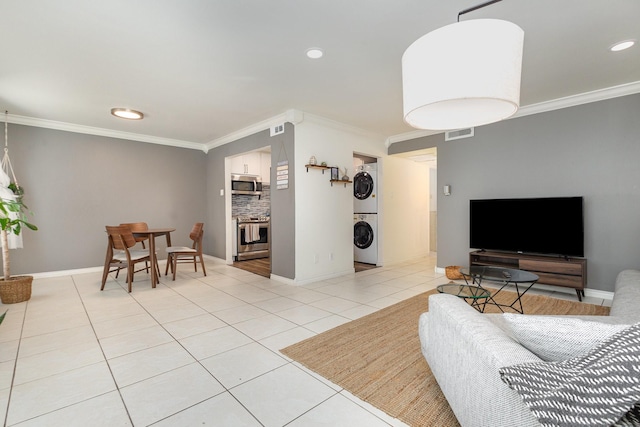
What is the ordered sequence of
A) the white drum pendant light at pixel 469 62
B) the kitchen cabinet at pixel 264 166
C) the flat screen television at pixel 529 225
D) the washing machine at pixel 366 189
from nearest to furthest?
1. the white drum pendant light at pixel 469 62
2. the flat screen television at pixel 529 225
3. the washing machine at pixel 366 189
4. the kitchen cabinet at pixel 264 166

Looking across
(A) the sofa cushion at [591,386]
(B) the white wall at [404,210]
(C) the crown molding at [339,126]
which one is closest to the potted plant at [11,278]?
(C) the crown molding at [339,126]

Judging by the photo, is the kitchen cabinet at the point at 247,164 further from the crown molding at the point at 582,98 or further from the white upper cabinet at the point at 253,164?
the crown molding at the point at 582,98

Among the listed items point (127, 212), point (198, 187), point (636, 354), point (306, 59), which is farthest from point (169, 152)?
point (636, 354)

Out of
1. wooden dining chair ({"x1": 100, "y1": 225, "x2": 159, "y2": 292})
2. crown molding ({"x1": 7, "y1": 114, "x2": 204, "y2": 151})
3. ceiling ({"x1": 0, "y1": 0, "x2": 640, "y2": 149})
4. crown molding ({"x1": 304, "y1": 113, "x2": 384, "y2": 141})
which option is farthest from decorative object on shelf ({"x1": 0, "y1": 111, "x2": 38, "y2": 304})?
crown molding ({"x1": 304, "y1": 113, "x2": 384, "y2": 141})

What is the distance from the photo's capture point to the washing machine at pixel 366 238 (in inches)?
224

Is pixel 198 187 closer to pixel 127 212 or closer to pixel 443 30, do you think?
pixel 127 212

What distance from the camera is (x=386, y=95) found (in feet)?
11.9

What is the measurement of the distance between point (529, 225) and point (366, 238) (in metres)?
2.72

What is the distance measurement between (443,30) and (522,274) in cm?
260

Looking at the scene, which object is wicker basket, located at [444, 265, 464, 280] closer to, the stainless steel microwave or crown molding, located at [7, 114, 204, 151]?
the stainless steel microwave

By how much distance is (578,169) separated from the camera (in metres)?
3.70

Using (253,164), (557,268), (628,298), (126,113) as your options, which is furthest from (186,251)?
(557,268)

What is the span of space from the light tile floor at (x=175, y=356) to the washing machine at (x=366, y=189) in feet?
6.74

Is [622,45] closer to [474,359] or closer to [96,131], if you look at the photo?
[474,359]
